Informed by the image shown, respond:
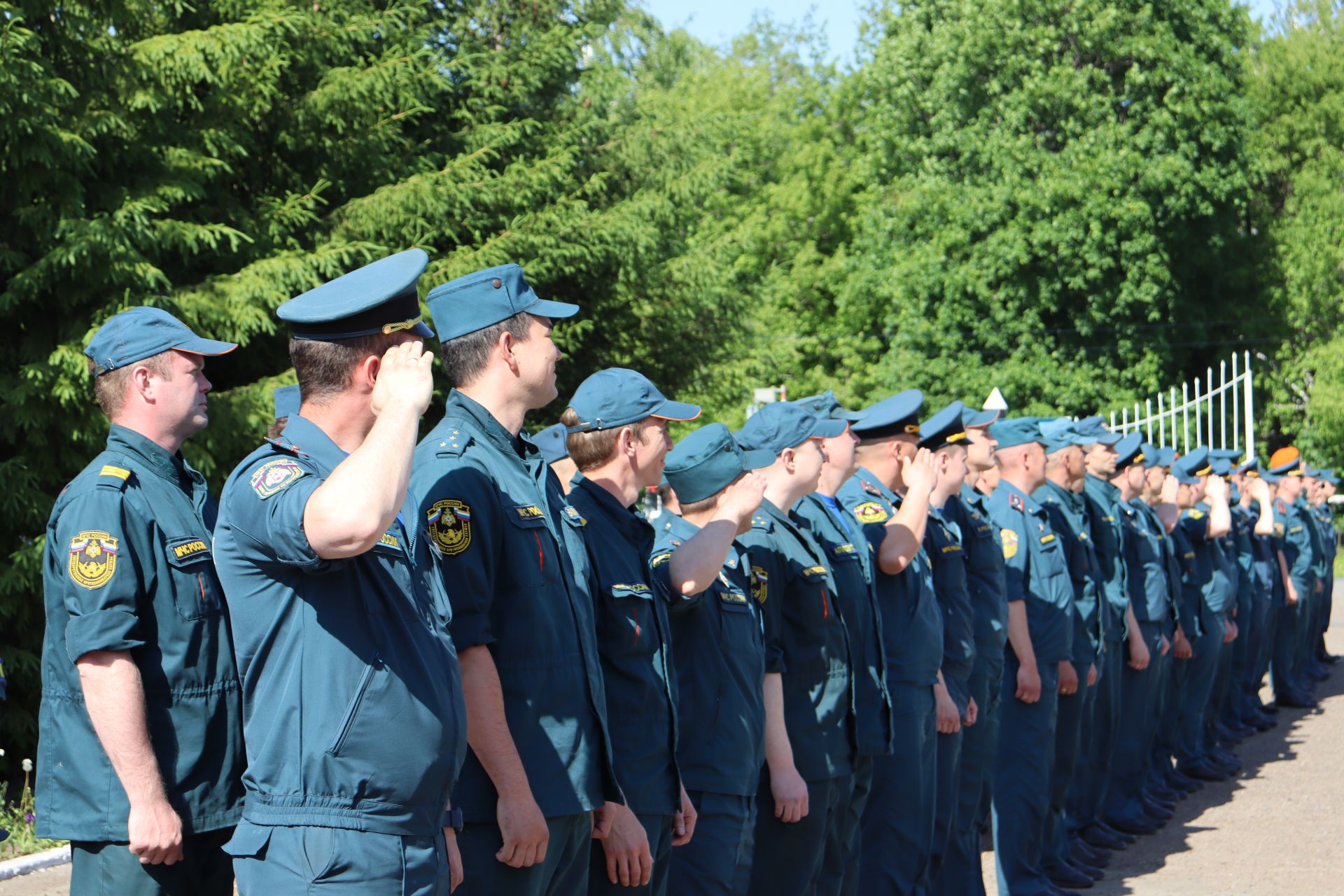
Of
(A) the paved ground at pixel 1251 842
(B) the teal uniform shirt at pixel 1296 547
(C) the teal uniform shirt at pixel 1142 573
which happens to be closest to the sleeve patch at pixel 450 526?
(A) the paved ground at pixel 1251 842

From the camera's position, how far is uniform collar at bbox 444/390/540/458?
11.9 feet

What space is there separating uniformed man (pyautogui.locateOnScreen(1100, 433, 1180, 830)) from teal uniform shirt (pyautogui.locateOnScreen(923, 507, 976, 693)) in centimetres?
297

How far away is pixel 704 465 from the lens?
478 cm

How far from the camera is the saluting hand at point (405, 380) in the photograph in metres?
2.79

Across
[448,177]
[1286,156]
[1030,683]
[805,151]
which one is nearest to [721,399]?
[448,177]

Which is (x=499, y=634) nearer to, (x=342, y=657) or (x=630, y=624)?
(x=630, y=624)

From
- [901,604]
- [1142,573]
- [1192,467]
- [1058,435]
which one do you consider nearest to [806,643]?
[901,604]

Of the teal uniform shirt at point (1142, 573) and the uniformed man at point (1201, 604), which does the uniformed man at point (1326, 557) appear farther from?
the teal uniform shirt at point (1142, 573)

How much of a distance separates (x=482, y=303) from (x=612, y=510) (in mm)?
729

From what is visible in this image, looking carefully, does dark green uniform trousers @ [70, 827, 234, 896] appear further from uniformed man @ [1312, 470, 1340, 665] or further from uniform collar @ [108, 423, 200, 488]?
uniformed man @ [1312, 470, 1340, 665]

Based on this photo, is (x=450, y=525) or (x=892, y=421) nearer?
(x=450, y=525)

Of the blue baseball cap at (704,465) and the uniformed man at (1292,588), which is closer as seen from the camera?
the blue baseball cap at (704,465)

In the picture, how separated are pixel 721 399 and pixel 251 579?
49.6ft

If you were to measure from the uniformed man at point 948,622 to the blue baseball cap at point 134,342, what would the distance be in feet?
10.2
